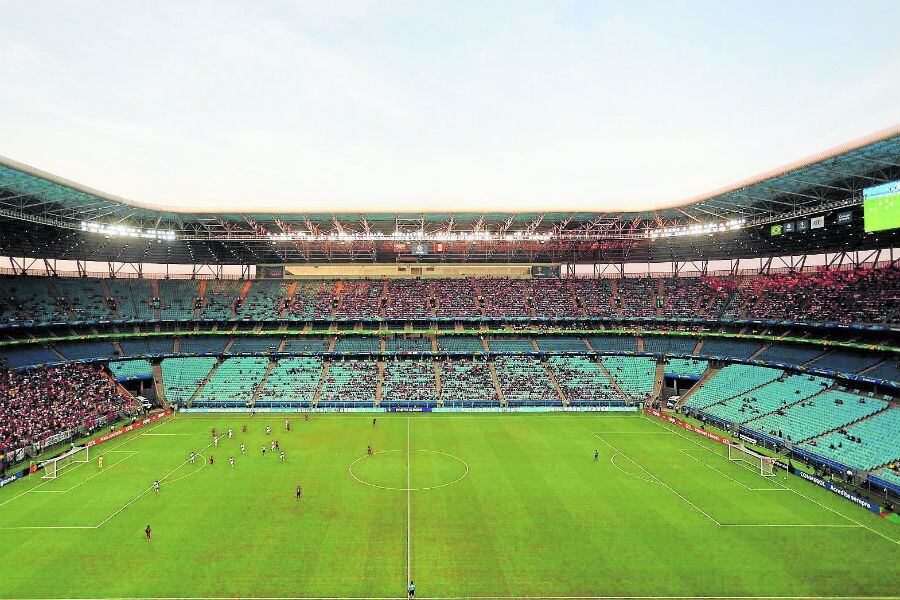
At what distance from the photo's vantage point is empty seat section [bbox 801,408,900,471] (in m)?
32.8

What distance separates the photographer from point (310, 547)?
2278cm

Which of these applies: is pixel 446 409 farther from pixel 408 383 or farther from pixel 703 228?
pixel 703 228

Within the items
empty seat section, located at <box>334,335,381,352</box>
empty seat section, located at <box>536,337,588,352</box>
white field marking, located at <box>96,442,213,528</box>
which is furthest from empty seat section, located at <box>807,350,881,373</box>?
white field marking, located at <box>96,442,213,528</box>

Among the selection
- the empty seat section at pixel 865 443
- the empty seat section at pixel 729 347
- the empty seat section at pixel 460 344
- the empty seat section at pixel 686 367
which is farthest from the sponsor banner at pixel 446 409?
the empty seat section at pixel 865 443

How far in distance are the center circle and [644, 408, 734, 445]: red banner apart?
22.1m

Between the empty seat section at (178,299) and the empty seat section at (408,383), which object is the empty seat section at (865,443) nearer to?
the empty seat section at (408,383)

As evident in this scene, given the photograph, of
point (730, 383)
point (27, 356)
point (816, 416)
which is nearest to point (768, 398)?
point (730, 383)

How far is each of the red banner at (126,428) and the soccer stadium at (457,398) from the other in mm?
337

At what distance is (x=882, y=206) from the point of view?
33688 millimetres

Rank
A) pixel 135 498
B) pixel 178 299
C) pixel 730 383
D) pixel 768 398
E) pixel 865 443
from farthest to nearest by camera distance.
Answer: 1. pixel 178 299
2. pixel 730 383
3. pixel 768 398
4. pixel 865 443
5. pixel 135 498

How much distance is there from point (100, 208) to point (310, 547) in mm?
41419

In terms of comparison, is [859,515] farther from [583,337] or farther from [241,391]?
[241,391]

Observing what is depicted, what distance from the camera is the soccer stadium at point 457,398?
22.0 meters

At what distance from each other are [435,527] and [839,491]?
25.2 meters
